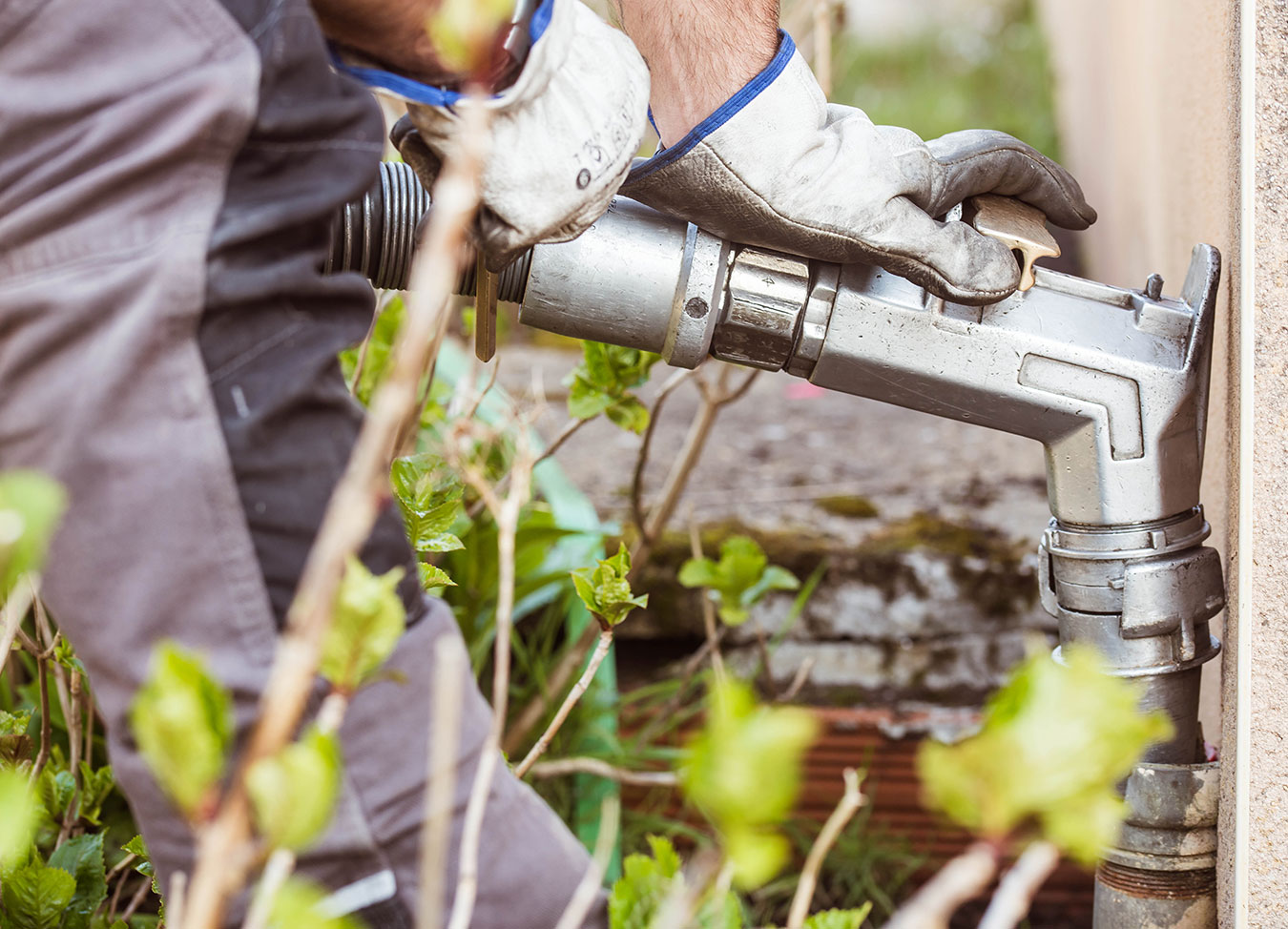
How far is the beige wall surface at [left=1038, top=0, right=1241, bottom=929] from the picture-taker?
3.07ft

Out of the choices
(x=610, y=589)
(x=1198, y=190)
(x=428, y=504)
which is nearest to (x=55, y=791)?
(x=428, y=504)

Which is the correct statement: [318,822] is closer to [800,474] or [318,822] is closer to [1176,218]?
[1176,218]

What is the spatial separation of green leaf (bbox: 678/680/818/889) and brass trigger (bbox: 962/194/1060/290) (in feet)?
2.34

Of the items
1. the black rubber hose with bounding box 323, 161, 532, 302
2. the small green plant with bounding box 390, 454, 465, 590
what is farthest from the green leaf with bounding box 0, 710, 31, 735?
the black rubber hose with bounding box 323, 161, 532, 302

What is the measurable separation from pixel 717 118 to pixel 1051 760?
65 centimetres

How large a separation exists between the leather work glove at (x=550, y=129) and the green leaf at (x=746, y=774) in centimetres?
45

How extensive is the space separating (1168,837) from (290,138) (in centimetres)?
97

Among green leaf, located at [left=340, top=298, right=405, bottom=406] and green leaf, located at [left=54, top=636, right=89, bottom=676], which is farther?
green leaf, located at [left=340, top=298, right=405, bottom=406]

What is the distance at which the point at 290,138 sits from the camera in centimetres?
70

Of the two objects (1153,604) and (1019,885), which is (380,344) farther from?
(1019,885)

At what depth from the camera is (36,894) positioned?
925 millimetres

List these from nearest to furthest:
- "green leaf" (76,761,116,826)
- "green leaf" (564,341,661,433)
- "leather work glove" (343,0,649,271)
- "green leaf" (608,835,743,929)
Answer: "green leaf" (608,835,743,929) → "leather work glove" (343,0,649,271) → "green leaf" (76,761,116,826) → "green leaf" (564,341,661,433)

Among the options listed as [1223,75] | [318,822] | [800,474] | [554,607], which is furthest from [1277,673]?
[800,474]

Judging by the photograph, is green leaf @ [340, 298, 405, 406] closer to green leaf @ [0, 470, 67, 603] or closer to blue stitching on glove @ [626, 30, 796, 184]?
blue stitching on glove @ [626, 30, 796, 184]
